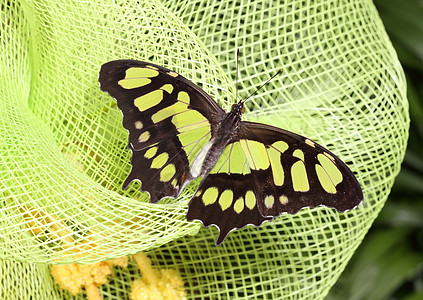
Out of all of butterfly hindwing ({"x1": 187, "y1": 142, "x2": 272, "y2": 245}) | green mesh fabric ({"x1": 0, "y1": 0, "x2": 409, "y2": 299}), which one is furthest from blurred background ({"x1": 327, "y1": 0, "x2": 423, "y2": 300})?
butterfly hindwing ({"x1": 187, "y1": 142, "x2": 272, "y2": 245})

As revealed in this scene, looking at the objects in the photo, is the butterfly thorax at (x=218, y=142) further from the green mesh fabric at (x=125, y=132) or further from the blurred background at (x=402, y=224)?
the blurred background at (x=402, y=224)

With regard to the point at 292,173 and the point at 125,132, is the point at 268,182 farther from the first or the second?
the point at 125,132

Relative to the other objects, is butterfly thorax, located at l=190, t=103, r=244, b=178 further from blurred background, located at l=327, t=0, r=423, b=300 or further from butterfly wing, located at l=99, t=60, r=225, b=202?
A: blurred background, located at l=327, t=0, r=423, b=300

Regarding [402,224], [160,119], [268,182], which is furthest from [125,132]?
[402,224]

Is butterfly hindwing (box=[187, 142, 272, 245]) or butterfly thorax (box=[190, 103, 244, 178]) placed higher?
butterfly thorax (box=[190, 103, 244, 178])

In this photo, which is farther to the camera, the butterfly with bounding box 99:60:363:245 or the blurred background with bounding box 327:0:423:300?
the blurred background with bounding box 327:0:423:300

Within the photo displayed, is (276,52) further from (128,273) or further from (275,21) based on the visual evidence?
(128,273)

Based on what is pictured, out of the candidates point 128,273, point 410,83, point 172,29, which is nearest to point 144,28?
point 172,29
